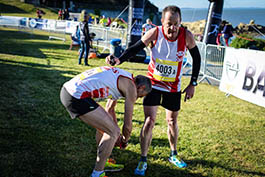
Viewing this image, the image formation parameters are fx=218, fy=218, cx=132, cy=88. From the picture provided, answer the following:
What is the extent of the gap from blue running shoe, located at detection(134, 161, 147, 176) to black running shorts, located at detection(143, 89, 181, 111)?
88cm

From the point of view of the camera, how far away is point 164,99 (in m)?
3.18

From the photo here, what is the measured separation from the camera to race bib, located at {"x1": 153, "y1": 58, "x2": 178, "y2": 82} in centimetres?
308

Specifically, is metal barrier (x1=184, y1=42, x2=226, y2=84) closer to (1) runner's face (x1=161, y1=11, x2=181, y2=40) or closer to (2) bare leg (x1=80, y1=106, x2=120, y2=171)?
(1) runner's face (x1=161, y1=11, x2=181, y2=40)

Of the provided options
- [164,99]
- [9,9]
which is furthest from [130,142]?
[9,9]

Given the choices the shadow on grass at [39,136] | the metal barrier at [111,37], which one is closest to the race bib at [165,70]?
the shadow on grass at [39,136]

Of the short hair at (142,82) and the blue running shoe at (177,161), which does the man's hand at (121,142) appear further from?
the blue running shoe at (177,161)

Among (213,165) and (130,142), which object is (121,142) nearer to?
(130,142)

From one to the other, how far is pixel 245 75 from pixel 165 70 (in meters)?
4.55

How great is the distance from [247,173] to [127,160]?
6.15 ft

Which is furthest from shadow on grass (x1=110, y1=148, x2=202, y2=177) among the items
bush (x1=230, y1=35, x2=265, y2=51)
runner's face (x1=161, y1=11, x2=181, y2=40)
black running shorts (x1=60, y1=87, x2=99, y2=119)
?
bush (x1=230, y1=35, x2=265, y2=51)

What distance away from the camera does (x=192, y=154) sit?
3793 millimetres

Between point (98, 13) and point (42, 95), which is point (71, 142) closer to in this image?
point (42, 95)

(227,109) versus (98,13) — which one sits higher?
(98,13)

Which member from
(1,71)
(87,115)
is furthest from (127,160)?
(1,71)
